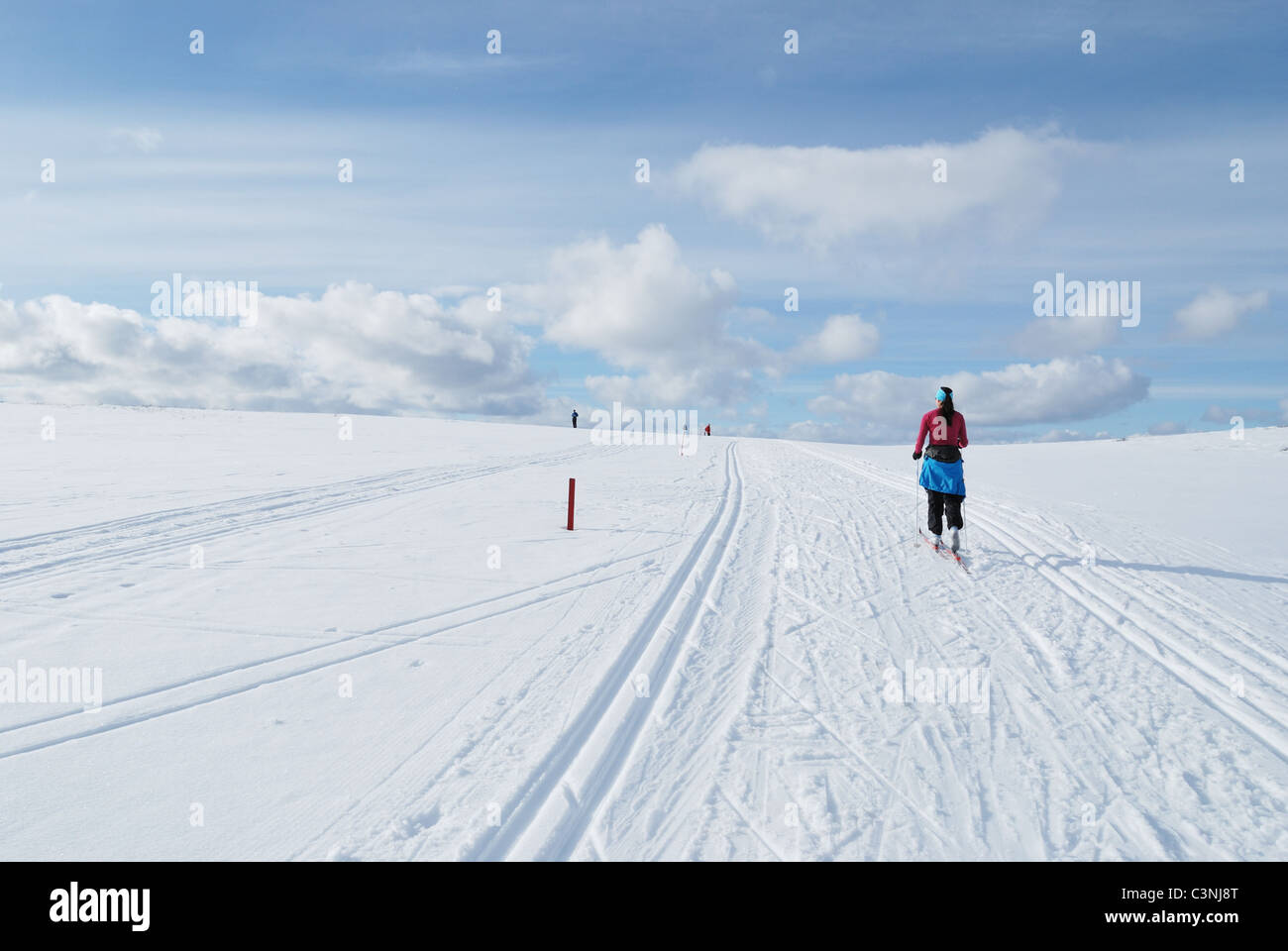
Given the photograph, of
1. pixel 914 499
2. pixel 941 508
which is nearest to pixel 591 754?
pixel 941 508

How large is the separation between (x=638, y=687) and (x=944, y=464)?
261 inches

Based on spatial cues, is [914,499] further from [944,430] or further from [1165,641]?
[1165,641]

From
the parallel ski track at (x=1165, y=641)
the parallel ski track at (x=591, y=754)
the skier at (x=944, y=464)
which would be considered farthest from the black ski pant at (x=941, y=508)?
the parallel ski track at (x=591, y=754)

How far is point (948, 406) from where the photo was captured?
9.80 m

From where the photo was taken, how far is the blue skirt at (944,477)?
9.65m

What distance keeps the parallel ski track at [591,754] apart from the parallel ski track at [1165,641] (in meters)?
4.09

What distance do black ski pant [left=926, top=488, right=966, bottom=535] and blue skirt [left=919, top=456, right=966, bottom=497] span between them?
0.29 feet

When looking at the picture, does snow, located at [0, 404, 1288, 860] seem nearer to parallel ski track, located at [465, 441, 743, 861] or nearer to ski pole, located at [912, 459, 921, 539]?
parallel ski track, located at [465, 441, 743, 861]

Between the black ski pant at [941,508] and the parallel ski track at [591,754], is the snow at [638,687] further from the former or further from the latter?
the black ski pant at [941,508]

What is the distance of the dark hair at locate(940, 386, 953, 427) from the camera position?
9.77m

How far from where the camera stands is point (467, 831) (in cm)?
343
